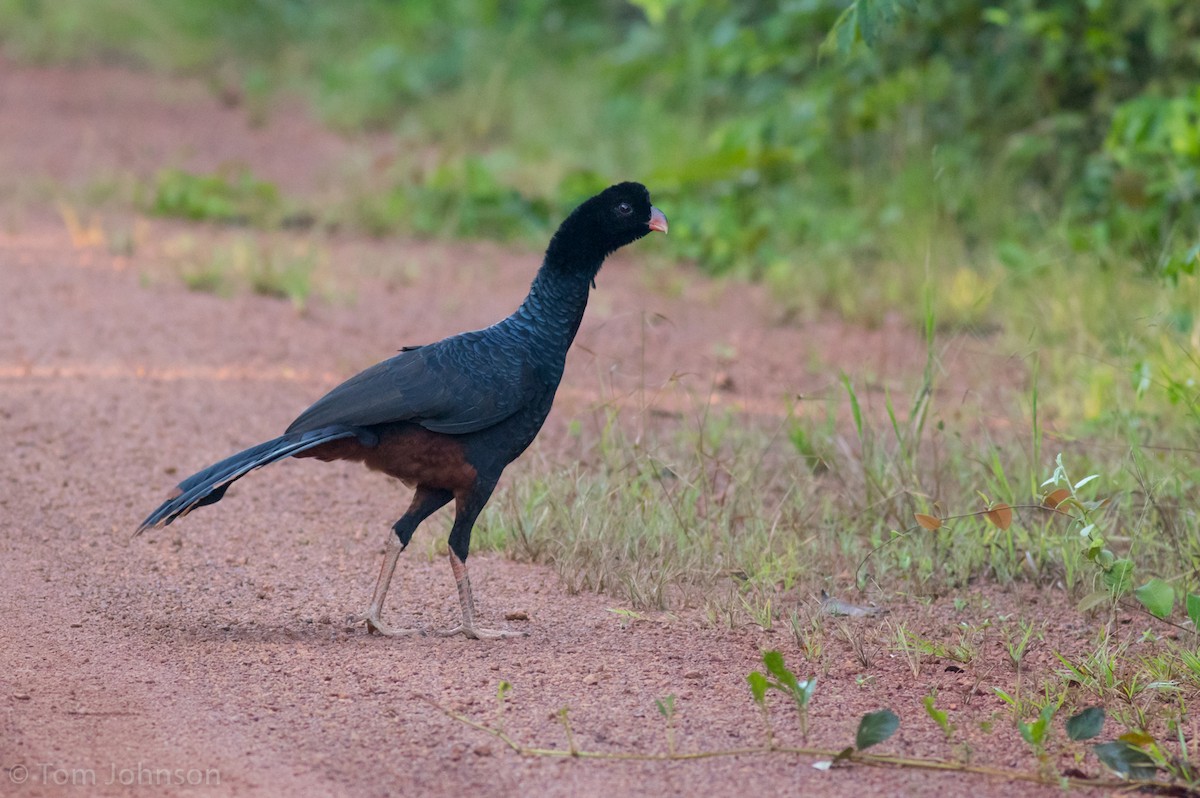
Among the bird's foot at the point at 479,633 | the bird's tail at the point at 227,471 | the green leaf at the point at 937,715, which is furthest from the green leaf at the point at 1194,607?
the bird's tail at the point at 227,471

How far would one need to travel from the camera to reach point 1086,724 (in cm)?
319

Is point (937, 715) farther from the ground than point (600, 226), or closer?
closer

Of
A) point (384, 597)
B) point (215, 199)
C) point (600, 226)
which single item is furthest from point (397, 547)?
point (215, 199)

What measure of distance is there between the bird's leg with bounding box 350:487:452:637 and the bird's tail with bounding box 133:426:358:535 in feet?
1.00

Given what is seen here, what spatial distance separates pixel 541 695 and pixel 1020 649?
1.30 meters

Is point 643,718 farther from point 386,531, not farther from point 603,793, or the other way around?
point 386,531

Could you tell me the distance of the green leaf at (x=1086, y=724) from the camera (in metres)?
3.18

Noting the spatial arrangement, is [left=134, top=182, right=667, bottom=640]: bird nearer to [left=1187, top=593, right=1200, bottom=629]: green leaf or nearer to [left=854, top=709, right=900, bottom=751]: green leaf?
[left=854, top=709, right=900, bottom=751]: green leaf

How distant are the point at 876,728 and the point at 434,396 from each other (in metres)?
1.58

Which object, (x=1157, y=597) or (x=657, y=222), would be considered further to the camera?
(x=657, y=222)

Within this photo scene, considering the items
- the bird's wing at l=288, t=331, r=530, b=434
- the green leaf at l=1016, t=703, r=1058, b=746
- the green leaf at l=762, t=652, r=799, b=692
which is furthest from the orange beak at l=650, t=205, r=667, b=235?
the green leaf at l=1016, t=703, r=1058, b=746

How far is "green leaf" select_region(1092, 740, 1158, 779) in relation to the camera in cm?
310

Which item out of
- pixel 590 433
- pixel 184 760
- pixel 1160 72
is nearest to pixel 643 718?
pixel 184 760

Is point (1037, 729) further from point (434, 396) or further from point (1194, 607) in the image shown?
point (434, 396)
